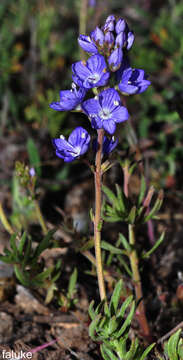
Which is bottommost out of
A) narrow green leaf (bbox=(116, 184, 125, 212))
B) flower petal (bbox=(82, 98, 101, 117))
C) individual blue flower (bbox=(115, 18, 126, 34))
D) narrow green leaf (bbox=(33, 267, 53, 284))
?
narrow green leaf (bbox=(33, 267, 53, 284))

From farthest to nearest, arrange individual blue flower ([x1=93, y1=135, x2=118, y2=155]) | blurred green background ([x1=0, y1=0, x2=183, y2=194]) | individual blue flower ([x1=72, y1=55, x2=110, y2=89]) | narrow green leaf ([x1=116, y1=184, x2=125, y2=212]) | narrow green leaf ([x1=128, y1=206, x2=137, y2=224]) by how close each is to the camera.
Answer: blurred green background ([x1=0, y1=0, x2=183, y2=194])
narrow green leaf ([x1=116, y1=184, x2=125, y2=212])
narrow green leaf ([x1=128, y1=206, x2=137, y2=224])
individual blue flower ([x1=93, y1=135, x2=118, y2=155])
individual blue flower ([x1=72, y1=55, x2=110, y2=89])

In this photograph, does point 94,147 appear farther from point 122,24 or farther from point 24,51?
point 24,51

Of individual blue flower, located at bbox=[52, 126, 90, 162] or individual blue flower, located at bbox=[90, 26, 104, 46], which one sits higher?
individual blue flower, located at bbox=[90, 26, 104, 46]

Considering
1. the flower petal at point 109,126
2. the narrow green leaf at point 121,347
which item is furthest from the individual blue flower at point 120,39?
the narrow green leaf at point 121,347

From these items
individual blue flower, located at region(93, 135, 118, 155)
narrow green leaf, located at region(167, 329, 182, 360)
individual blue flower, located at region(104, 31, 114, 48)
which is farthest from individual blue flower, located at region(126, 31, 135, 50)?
narrow green leaf, located at region(167, 329, 182, 360)

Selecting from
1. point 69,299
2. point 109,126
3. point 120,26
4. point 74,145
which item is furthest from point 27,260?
point 120,26

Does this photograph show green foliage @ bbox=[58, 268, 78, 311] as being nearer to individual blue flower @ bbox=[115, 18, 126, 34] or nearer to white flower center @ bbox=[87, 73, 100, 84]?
white flower center @ bbox=[87, 73, 100, 84]

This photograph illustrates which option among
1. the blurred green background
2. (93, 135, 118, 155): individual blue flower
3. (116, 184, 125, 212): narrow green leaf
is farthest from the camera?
the blurred green background

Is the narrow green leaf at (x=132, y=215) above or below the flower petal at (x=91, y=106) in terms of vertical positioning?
below

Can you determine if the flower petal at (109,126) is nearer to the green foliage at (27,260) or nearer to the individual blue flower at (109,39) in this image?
the individual blue flower at (109,39)
